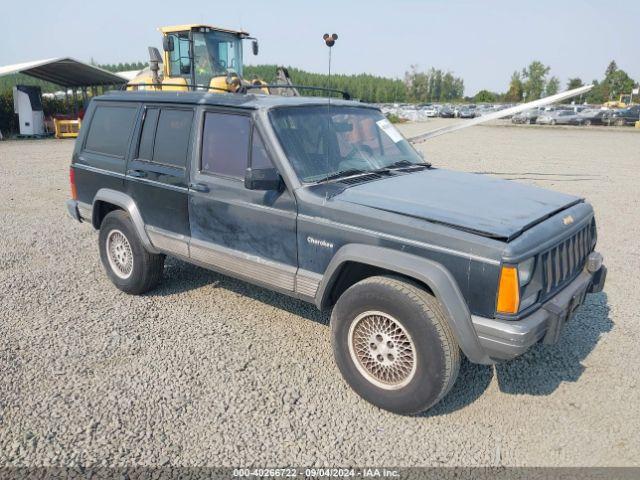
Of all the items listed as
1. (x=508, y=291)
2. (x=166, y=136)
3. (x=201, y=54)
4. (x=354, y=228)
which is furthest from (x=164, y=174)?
(x=201, y=54)

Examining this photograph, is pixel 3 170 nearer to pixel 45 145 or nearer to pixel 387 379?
pixel 45 145

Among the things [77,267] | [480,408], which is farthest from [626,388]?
[77,267]

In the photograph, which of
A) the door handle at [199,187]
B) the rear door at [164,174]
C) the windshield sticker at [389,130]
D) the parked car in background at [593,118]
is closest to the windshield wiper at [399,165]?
the windshield sticker at [389,130]

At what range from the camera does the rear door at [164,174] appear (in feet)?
14.3

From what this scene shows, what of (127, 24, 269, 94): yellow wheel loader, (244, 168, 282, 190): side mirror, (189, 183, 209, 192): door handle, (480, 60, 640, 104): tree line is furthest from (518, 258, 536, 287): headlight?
(480, 60, 640, 104): tree line

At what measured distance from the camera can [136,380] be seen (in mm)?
3637

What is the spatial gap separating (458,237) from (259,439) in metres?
1.72

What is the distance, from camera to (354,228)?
3312 mm

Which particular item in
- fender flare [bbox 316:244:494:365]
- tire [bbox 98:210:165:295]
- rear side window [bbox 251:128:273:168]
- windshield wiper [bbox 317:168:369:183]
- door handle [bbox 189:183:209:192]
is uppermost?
rear side window [bbox 251:128:273:168]

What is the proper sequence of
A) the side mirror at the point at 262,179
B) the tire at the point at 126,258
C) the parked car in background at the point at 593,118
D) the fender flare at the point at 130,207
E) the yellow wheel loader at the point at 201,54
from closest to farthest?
the side mirror at the point at 262,179
the fender flare at the point at 130,207
the tire at the point at 126,258
the yellow wheel loader at the point at 201,54
the parked car in background at the point at 593,118

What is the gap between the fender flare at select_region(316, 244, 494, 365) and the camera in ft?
9.59

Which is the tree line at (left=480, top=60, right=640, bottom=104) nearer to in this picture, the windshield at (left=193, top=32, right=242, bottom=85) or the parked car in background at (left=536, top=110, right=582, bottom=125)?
the parked car in background at (left=536, top=110, right=582, bottom=125)

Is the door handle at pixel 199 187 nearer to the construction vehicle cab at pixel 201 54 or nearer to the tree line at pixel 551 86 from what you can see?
the construction vehicle cab at pixel 201 54

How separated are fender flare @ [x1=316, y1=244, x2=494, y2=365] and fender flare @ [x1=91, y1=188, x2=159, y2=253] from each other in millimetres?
2439
